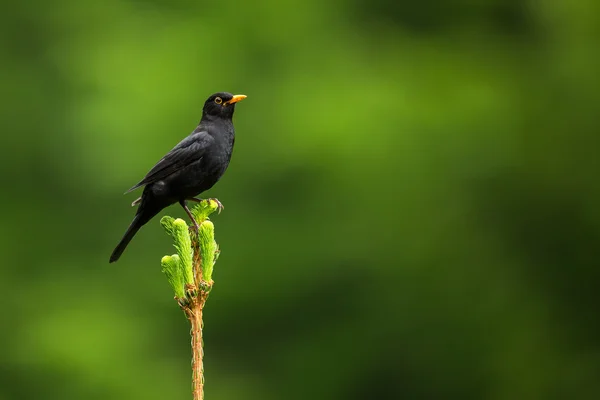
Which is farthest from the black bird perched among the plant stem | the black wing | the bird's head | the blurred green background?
the blurred green background

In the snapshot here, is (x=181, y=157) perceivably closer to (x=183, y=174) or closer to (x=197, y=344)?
(x=183, y=174)

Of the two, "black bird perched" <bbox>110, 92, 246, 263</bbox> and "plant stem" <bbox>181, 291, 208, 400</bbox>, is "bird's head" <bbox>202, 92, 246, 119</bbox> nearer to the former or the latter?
"black bird perched" <bbox>110, 92, 246, 263</bbox>

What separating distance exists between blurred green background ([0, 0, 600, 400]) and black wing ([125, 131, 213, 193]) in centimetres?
795

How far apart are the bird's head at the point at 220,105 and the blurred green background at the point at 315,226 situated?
7.52m

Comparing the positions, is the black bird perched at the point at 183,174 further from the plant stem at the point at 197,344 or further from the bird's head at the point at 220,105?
the plant stem at the point at 197,344

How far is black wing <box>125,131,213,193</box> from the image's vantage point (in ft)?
17.1

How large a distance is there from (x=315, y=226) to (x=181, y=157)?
9.46 metres

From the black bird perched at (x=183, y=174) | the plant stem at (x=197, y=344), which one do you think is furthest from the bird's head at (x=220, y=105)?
the plant stem at (x=197, y=344)

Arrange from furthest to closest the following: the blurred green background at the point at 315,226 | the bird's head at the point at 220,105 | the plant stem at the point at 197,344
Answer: the blurred green background at the point at 315,226, the bird's head at the point at 220,105, the plant stem at the point at 197,344

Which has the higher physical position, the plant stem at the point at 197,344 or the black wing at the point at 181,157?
the black wing at the point at 181,157

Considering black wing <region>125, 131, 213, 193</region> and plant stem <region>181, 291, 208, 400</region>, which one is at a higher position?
black wing <region>125, 131, 213, 193</region>

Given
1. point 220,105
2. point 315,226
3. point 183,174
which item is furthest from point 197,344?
point 315,226

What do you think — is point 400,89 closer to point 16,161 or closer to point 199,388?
point 16,161

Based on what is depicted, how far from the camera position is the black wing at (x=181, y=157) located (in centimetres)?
523
